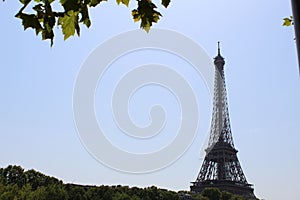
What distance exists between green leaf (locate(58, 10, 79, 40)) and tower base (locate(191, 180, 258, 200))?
54109 mm

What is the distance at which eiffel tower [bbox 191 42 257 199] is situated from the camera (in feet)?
Result: 179

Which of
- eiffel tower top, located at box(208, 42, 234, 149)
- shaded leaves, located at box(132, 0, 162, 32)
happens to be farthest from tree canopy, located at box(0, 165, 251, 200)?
shaded leaves, located at box(132, 0, 162, 32)

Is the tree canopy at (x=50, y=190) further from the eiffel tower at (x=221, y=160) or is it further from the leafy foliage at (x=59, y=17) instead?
the leafy foliage at (x=59, y=17)

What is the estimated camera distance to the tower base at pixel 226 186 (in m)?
54.2

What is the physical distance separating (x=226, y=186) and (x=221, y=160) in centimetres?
381

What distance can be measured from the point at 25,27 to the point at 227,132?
60133 mm

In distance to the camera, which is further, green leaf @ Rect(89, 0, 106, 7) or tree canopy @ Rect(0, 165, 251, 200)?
tree canopy @ Rect(0, 165, 251, 200)

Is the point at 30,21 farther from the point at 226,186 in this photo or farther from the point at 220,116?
the point at 220,116

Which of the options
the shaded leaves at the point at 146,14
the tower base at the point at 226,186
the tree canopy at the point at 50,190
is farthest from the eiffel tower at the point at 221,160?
the shaded leaves at the point at 146,14

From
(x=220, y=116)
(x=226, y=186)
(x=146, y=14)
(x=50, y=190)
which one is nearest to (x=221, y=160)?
(x=226, y=186)

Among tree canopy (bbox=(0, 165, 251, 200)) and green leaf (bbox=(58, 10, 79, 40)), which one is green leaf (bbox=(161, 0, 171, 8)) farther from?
tree canopy (bbox=(0, 165, 251, 200))

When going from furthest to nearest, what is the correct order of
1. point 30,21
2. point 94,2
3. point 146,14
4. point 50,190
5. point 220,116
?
1. point 220,116
2. point 50,190
3. point 146,14
4. point 94,2
5. point 30,21

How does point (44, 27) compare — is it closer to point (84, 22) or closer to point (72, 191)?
point (84, 22)

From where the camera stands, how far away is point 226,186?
55062 mm
